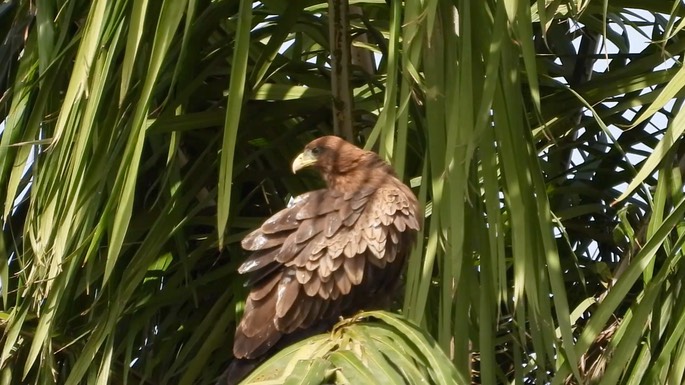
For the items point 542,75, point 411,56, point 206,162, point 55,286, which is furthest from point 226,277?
point 411,56

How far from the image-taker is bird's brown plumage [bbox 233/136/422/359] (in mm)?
3715

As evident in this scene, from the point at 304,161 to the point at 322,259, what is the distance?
53 cm

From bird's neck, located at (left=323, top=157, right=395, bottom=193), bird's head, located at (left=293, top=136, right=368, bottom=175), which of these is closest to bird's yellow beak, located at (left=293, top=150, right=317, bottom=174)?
bird's head, located at (left=293, top=136, right=368, bottom=175)

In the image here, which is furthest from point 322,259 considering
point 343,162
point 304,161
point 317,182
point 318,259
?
point 317,182

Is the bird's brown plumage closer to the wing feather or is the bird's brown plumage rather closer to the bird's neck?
the wing feather

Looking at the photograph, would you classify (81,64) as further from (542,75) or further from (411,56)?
(542,75)

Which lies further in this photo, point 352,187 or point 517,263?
point 352,187

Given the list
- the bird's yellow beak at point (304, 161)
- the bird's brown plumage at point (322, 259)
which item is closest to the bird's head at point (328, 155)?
the bird's yellow beak at point (304, 161)

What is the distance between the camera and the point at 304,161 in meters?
4.18

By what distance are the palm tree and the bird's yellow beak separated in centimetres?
8

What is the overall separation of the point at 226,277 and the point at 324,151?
0.55m

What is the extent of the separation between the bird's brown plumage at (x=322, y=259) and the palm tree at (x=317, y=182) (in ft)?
0.62

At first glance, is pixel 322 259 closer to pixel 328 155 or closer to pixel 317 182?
A: pixel 328 155

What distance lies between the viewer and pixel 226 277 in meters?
4.23
